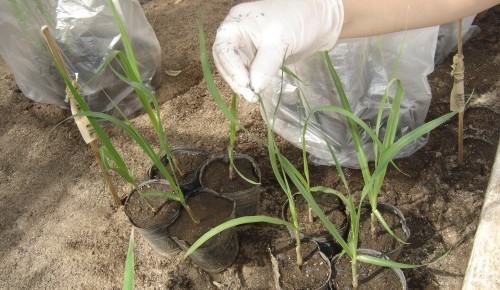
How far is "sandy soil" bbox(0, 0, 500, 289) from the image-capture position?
142 centimetres

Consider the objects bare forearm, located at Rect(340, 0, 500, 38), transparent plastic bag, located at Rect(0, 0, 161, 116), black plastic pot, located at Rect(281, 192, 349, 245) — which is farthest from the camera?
transparent plastic bag, located at Rect(0, 0, 161, 116)

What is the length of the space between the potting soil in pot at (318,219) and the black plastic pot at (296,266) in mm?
37

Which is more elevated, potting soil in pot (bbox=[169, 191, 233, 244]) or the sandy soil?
potting soil in pot (bbox=[169, 191, 233, 244])

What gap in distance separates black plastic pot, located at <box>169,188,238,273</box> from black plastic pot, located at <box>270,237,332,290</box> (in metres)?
0.15

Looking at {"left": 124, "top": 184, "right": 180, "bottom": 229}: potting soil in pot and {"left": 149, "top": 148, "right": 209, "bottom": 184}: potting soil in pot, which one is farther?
{"left": 149, "top": 148, "right": 209, "bottom": 184}: potting soil in pot

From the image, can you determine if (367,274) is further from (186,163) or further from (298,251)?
(186,163)

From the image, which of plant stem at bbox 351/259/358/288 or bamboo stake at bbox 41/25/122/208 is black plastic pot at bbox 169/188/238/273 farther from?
plant stem at bbox 351/259/358/288

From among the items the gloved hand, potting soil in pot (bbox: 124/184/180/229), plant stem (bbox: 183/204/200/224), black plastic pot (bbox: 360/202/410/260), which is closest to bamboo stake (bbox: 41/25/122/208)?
potting soil in pot (bbox: 124/184/180/229)

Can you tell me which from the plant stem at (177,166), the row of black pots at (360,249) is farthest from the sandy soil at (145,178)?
the plant stem at (177,166)

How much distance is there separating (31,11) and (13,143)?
1.87 feet

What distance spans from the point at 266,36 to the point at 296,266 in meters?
0.61

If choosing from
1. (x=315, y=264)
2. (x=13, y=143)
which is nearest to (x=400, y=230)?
(x=315, y=264)

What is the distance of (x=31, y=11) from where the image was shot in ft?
5.60

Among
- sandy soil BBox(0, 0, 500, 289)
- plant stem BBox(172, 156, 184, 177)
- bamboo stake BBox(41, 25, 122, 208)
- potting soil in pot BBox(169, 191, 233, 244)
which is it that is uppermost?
bamboo stake BBox(41, 25, 122, 208)
